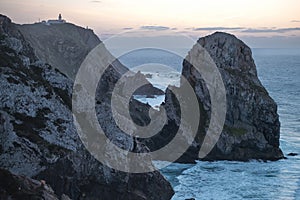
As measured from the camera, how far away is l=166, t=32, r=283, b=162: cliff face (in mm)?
62188

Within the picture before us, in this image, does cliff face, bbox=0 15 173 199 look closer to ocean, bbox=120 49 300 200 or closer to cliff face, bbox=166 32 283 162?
ocean, bbox=120 49 300 200

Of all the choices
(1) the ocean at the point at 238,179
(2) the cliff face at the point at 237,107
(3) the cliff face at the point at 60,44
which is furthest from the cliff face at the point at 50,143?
(3) the cliff face at the point at 60,44

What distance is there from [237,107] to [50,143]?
38984 millimetres

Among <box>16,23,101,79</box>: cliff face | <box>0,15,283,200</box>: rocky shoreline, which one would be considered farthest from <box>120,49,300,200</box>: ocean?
<box>16,23,101,79</box>: cliff face

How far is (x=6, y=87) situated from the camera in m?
37.3

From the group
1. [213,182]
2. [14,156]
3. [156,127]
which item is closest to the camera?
[14,156]

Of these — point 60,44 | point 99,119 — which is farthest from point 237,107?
point 60,44

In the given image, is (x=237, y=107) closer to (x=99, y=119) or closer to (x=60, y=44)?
(x=99, y=119)

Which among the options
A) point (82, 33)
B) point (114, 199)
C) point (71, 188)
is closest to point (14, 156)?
point (71, 188)

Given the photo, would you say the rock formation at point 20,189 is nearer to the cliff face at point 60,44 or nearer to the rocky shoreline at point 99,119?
the rocky shoreline at point 99,119

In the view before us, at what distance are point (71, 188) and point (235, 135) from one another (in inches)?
1370

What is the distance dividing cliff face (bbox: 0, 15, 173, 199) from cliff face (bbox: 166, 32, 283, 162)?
2139cm

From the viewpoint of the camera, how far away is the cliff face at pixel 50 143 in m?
32.9

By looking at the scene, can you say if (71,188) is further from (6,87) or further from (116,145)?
(6,87)
